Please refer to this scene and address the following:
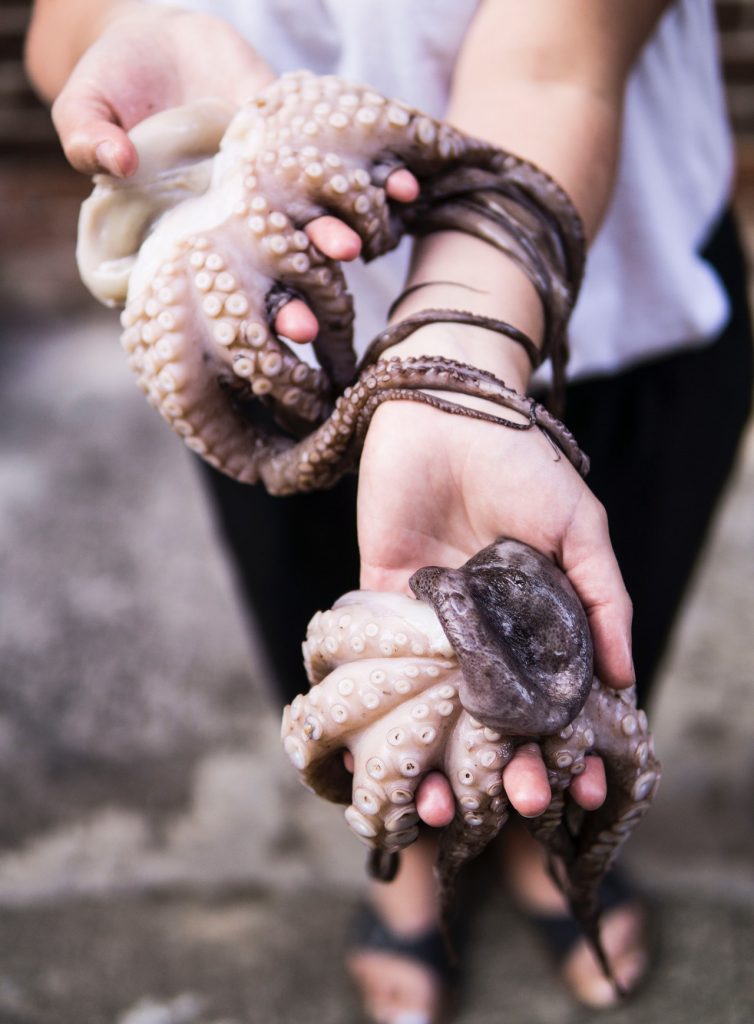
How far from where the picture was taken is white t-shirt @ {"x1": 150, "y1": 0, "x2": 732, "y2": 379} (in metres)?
1.24

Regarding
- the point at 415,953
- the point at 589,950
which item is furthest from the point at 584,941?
the point at 415,953

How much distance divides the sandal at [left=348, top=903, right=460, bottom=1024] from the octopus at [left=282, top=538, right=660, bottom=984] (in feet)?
3.16

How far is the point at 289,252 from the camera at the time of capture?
3.14 feet

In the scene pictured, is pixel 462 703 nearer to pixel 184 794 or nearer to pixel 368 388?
pixel 368 388

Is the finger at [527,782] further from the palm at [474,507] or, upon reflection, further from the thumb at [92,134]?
the thumb at [92,134]

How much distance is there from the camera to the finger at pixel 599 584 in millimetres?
869

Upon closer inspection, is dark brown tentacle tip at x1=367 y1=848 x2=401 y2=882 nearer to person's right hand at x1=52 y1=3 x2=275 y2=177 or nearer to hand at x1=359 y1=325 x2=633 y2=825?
hand at x1=359 y1=325 x2=633 y2=825

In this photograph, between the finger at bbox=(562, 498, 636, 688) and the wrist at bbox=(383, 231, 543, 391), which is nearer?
the finger at bbox=(562, 498, 636, 688)

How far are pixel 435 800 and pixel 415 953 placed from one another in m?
1.11

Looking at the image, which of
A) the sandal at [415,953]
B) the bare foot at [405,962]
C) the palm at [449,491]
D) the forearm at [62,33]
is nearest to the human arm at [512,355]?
the palm at [449,491]

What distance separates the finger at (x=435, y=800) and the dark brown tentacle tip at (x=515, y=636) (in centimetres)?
8

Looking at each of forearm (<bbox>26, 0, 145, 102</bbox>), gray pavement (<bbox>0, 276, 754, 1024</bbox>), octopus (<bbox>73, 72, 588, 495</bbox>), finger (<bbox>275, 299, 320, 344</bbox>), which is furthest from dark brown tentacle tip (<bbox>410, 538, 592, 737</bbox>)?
gray pavement (<bbox>0, 276, 754, 1024</bbox>)

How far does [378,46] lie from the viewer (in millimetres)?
1242

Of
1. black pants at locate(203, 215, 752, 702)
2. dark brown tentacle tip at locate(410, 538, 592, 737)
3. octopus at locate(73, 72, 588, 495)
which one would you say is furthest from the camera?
black pants at locate(203, 215, 752, 702)
